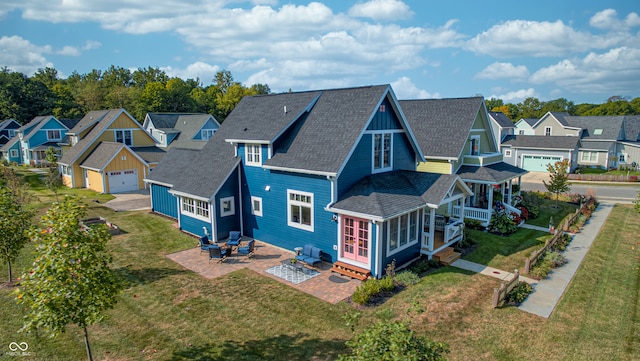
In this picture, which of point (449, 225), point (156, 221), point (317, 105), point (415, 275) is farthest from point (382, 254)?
point (156, 221)

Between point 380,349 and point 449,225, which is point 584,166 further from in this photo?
point 380,349

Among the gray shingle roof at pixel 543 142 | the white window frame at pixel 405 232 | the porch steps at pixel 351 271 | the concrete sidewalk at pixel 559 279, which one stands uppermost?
the gray shingle roof at pixel 543 142

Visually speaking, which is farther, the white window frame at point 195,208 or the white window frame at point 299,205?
the white window frame at point 195,208

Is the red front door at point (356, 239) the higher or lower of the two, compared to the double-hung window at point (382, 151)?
lower

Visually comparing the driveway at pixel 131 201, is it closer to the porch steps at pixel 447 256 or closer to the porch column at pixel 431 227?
the porch column at pixel 431 227

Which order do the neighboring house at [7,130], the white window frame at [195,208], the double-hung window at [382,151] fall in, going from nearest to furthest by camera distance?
the double-hung window at [382,151], the white window frame at [195,208], the neighboring house at [7,130]

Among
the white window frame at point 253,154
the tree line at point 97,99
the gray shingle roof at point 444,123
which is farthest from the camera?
the tree line at point 97,99

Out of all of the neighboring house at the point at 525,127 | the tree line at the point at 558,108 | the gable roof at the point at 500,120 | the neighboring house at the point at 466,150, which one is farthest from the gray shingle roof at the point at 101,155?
the tree line at the point at 558,108
